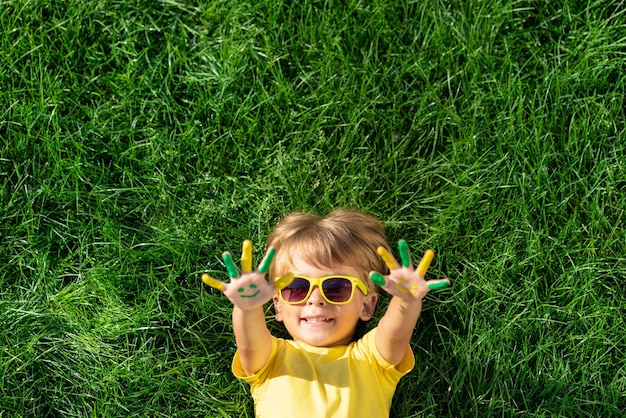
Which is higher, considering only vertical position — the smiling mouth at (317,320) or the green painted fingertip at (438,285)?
the green painted fingertip at (438,285)

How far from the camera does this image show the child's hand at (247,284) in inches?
121

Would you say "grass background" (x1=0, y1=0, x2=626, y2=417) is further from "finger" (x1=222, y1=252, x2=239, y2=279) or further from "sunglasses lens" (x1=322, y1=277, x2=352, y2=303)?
"finger" (x1=222, y1=252, x2=239, y2=279)

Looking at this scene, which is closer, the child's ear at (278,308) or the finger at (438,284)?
the finger at (438,284)

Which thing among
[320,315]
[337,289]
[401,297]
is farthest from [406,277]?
[320,315]

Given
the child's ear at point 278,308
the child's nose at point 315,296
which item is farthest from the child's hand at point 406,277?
the child's ear at point 278,308

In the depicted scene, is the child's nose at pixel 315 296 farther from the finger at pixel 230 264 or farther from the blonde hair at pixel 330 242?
the finger at pixel 230 264

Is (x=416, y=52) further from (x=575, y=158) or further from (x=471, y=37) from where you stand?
(x=575, y=158)

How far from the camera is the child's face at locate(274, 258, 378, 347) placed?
3.65 meters

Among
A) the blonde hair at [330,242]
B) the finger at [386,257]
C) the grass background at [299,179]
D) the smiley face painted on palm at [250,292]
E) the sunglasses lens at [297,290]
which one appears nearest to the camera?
the finger at [386,257]

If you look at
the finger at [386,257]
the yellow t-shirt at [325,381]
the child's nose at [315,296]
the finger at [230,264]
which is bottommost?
the yellow t-shirt at [325,381]

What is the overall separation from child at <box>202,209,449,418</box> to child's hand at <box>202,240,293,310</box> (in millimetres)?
179

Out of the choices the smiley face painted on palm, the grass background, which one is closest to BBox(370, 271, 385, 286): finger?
the smiley face painted on palm

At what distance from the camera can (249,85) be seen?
172 inches

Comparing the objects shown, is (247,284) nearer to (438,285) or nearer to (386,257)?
(386,257)
